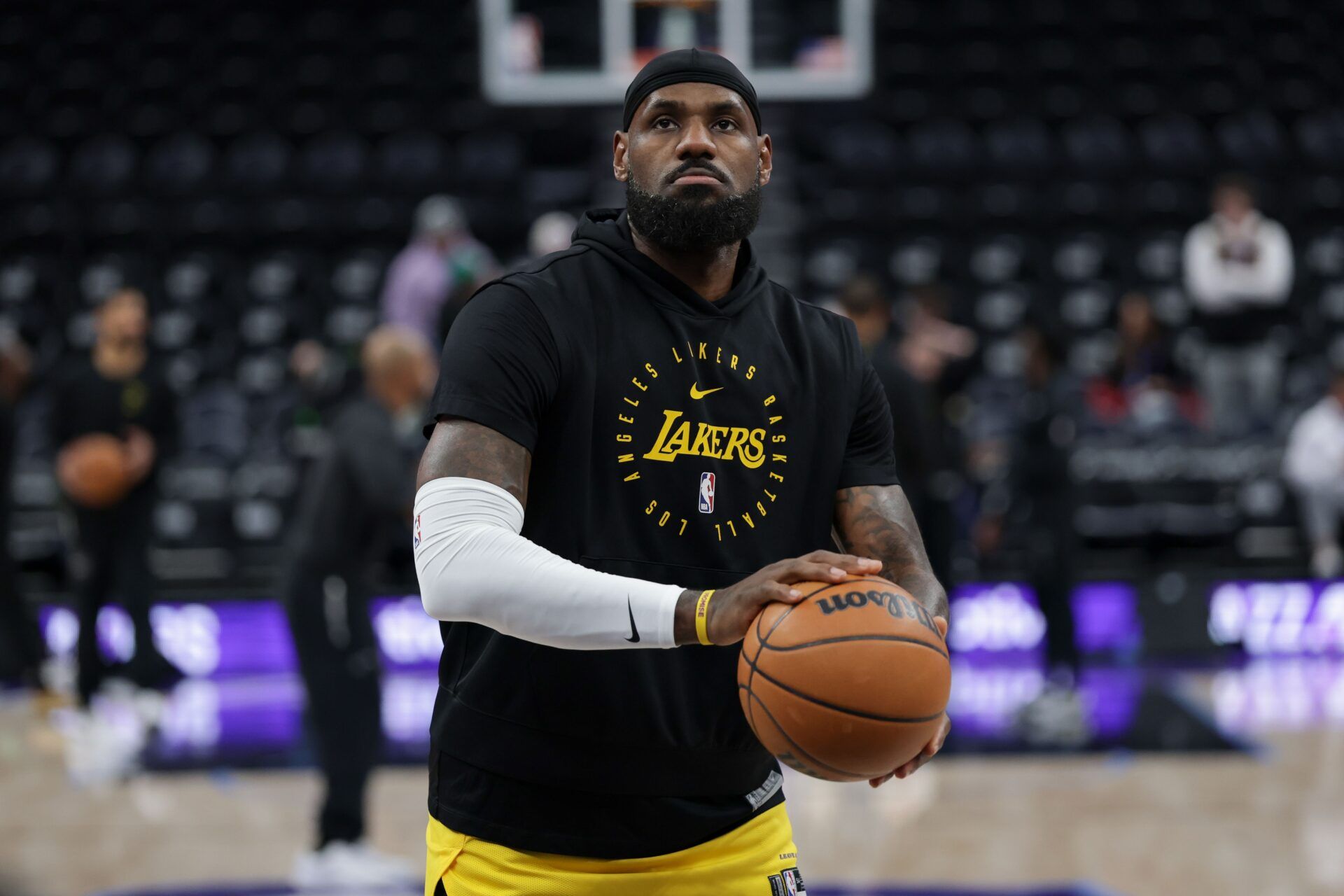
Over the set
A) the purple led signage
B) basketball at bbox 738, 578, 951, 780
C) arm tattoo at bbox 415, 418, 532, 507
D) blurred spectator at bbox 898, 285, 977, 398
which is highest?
arm tattoo at bbox 415, 418, 532, 507

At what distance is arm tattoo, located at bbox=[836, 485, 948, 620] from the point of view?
2354mm

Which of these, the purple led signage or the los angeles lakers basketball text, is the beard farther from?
the purple led signage

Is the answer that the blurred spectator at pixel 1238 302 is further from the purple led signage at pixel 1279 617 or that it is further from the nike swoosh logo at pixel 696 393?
the nike swoosh logo at pixel 696 393

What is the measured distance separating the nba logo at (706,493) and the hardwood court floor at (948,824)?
10.4 feet

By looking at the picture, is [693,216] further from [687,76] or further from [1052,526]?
[1052,526]

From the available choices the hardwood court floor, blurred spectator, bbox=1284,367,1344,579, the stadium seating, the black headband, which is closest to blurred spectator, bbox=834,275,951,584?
the hardwood court floor

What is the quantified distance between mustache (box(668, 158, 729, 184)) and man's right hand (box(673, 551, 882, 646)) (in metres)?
0.62

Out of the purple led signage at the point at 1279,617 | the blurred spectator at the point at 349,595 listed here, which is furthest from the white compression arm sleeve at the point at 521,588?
the purple led signage at the point at 1279,617

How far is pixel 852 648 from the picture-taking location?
200 cm

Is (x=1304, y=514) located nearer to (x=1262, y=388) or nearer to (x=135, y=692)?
(x=1262, y=388)

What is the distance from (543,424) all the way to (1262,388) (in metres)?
9.43

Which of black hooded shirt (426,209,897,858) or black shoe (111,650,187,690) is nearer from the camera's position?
black hooded shirt (426,209,897,858)

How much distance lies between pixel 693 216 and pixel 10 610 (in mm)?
6829

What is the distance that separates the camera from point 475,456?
2.06 m
